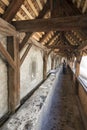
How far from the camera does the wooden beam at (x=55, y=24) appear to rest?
297 centimetres

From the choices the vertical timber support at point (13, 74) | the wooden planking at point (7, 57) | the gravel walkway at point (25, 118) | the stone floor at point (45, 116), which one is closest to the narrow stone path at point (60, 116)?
the stone floor at point (45, 116)

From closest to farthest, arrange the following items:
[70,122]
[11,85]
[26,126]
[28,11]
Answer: [26,126]
[11,85]
[28,11]
[70,122]

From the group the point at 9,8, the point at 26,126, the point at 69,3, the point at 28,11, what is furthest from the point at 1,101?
the point at 69,3

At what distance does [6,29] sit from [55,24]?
3.60 ft

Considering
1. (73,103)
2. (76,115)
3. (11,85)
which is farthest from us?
(73,103)

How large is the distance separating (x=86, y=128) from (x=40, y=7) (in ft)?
12.5

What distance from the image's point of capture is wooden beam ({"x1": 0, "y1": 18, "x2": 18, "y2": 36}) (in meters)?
2.77

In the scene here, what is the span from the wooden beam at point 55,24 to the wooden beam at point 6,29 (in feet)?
0.53

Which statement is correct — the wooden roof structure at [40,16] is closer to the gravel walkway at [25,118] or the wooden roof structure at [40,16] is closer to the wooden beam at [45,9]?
the wooden beam at [45,9]

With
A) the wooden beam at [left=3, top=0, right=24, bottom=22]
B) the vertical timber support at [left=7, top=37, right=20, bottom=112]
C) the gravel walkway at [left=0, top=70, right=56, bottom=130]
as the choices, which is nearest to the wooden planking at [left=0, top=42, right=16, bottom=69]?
the vertical timber support at [left=7, top=37, right=20, bottom=112]

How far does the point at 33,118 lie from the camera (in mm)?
3109

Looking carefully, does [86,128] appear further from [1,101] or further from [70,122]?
[1,101]

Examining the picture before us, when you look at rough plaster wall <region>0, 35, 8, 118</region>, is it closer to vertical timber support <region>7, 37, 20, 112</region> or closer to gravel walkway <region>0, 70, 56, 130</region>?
vertical timber support <region>7, 37, 20, 112</region>

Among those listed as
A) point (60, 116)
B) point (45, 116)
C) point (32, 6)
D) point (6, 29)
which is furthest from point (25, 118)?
point (32, 6)
